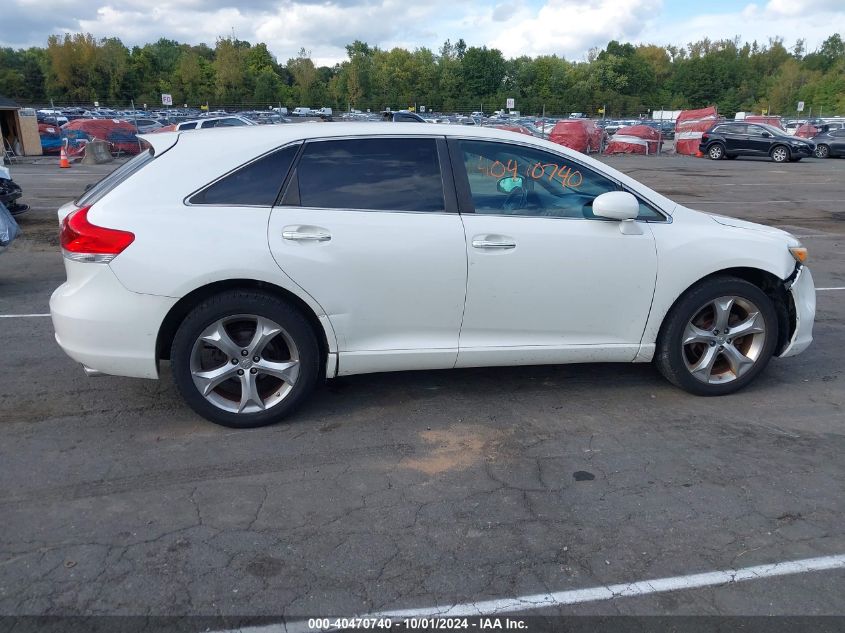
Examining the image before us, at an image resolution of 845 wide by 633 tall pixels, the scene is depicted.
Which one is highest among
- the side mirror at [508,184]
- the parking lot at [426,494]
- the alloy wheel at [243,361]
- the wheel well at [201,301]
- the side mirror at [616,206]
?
the side mirror at [508,184]

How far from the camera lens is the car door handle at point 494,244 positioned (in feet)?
13.8

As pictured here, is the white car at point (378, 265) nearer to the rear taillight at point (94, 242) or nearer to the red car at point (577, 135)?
the rear taillight at point (94, 242)

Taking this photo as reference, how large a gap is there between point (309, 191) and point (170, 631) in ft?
8.10

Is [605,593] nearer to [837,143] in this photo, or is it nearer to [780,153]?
[780,153]

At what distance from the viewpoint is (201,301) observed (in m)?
4.04

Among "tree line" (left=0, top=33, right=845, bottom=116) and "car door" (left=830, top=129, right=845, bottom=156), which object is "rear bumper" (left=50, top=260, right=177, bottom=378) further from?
"tree line" (left=0, top=33, right=845, bottom=116)

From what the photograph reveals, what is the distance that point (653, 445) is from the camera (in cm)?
405

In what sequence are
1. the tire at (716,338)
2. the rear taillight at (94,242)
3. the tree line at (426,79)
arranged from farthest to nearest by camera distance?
the tree line at (426,79)
the tire at (716,338)
the rear taillight at (94,242)

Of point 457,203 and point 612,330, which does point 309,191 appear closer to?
point 457,203

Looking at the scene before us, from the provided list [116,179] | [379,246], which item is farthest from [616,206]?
[116,179]

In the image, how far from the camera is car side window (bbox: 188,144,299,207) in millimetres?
4066

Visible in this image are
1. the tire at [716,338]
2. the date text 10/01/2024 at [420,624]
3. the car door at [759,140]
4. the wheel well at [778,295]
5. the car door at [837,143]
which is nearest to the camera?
the date text 10/01/2024 at [420,624]

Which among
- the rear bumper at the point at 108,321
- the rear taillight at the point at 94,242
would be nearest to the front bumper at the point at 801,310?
the rear bumper at the point at 108,321

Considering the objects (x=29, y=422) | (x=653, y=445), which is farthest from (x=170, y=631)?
(x=653, y=445)
